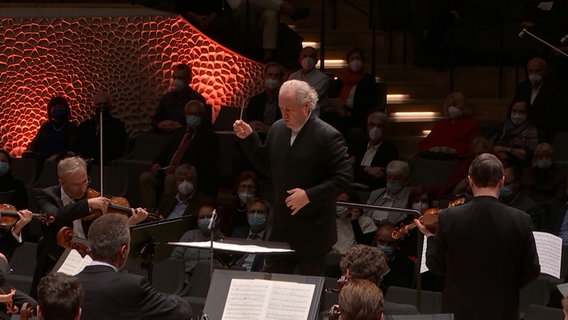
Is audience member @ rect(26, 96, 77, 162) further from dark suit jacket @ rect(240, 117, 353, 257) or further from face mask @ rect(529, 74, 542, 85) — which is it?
dark suit jacket @ rect(240, 117, 353, 257)

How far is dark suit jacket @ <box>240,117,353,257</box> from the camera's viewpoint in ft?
23.9

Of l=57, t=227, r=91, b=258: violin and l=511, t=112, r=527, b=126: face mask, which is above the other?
l=511, t=112, r=527, b=126: face mask

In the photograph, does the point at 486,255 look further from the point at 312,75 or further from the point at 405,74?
the point at 405,74

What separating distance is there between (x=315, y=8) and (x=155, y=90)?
6.75 feet

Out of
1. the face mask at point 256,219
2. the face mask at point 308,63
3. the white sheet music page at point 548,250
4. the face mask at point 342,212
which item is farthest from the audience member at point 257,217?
the white sheet music page at point 548,250

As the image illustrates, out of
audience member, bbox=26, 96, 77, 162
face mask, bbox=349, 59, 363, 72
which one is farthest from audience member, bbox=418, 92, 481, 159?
audience member, bbox=26, 96, 77, 162

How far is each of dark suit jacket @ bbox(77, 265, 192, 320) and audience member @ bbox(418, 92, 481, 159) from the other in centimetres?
556

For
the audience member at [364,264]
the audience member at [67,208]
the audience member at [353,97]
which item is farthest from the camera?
the audience member at [353,97]

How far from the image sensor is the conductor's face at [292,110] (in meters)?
7.23

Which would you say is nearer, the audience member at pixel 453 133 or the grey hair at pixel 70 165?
the grey hair at pixel 70 165

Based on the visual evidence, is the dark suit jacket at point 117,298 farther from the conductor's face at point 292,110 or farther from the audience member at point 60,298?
the conductor's face at point 292,110

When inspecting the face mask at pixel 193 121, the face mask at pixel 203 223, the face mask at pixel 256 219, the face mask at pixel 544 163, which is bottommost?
the face mask at pixel 203 223

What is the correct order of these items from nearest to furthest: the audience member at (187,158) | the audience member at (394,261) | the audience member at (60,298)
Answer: the audience member at (60,298)
the audience member at (394,261)
the audience member at (187,158)

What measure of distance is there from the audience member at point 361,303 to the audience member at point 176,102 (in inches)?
291
